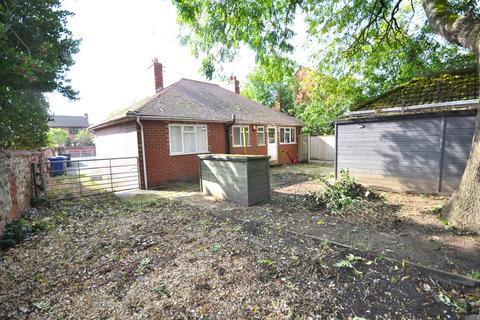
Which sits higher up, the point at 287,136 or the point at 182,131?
the point at 182,131

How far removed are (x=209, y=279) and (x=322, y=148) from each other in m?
14.9

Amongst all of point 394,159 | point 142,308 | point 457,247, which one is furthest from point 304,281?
point 394,159

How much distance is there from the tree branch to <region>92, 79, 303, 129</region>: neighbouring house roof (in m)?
8.03

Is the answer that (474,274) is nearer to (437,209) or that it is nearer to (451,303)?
(451,303)

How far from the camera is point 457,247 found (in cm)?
353

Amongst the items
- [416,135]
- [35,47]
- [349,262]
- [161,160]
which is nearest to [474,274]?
[349,262]

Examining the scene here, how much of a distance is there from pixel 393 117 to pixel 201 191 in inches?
258

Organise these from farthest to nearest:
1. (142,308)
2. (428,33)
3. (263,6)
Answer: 1. (428,33)
2. (263,6)
3. (142,308)

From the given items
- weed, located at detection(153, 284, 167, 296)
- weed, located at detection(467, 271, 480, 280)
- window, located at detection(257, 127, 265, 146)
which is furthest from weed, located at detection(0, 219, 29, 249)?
window, located at detection(257, 127, 265, 146)

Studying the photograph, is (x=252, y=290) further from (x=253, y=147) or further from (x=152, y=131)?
(x=253, y=147)

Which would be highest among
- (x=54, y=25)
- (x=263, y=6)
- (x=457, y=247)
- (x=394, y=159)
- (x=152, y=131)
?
(x=263, y=6)

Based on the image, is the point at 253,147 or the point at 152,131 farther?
the point at 253,147

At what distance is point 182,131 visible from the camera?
988 cm

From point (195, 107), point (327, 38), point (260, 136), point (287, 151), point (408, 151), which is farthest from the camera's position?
point (287, 151)
